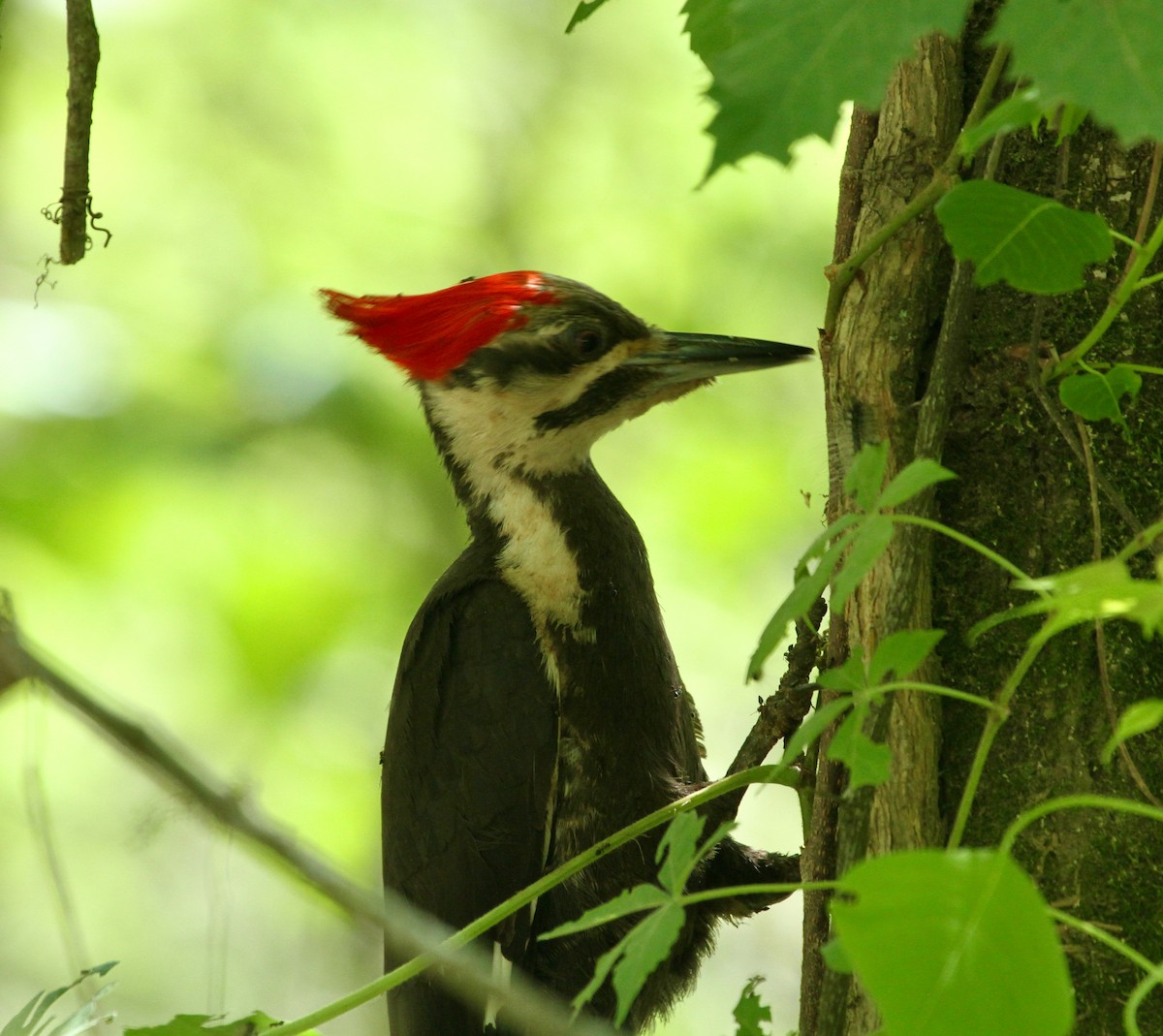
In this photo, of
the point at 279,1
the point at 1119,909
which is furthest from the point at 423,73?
the point at 1119,909

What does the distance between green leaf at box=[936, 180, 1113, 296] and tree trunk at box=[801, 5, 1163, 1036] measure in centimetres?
34

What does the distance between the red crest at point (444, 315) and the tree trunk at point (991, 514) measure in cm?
89

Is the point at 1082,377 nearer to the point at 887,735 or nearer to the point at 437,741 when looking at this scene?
the point at 887,735

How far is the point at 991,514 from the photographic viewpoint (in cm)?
142

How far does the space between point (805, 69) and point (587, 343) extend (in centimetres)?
157

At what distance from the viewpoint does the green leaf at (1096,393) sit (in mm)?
1212

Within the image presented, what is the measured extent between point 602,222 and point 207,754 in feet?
8.46

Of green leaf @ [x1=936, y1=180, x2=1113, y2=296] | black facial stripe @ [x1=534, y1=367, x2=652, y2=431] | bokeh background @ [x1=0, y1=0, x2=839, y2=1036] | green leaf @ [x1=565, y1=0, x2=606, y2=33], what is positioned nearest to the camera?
green leaf @ [x1=936, y1=180, x2=1113, y2=296]

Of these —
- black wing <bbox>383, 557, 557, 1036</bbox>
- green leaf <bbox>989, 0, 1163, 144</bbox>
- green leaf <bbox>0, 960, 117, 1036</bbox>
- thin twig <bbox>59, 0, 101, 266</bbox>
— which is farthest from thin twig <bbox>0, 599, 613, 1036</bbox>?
black wing <bbox>383, 557, 557, 1036</bbox>

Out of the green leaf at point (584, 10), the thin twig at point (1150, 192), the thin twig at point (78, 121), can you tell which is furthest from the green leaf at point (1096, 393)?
the thin twig at point (78, 121)

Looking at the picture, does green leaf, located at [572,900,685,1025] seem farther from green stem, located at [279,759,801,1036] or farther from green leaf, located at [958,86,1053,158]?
green leaf, located at [958,86,1053,158]

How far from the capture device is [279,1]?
17.9 feet

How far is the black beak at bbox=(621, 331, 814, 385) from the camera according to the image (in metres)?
2.15

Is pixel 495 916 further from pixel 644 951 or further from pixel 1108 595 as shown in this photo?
pixel 1108 595
